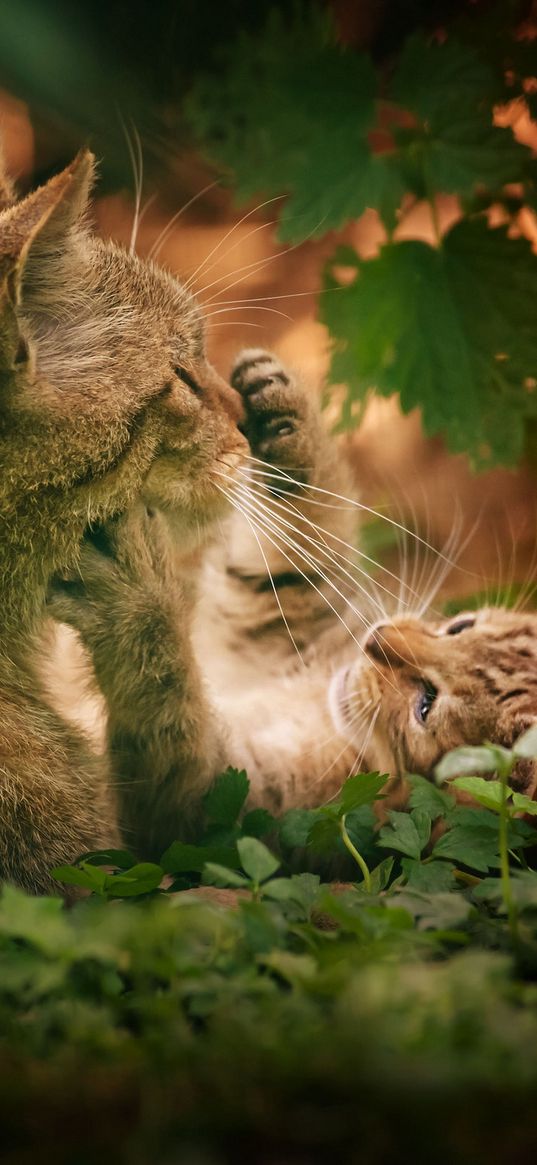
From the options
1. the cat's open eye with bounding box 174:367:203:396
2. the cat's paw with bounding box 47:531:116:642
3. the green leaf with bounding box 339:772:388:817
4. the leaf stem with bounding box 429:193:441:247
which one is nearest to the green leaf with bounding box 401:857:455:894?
the green leaf with bounding box 339:772:388:817

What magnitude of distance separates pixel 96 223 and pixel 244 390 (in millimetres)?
415

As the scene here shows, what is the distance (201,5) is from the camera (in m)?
1.46

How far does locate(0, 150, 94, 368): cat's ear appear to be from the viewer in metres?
1.10

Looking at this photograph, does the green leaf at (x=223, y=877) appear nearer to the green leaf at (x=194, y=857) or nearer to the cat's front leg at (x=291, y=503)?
the green leaf at (x=194, y=857)

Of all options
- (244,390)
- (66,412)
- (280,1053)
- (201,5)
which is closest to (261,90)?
(201,5)

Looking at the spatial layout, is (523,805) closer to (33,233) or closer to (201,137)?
(33,233)

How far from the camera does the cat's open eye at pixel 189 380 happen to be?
141cm

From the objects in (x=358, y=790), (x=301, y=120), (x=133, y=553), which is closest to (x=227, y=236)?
(x=301, y=120)

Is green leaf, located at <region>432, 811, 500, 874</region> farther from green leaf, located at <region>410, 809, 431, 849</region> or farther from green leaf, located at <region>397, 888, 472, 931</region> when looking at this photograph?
green leaf, located at <region>397, 888, 472, 931</region>

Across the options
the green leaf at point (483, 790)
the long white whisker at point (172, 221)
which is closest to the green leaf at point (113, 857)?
A: the green leaf at point (483, 790)

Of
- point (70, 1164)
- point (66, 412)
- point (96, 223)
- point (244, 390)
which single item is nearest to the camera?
point (70, 1164)

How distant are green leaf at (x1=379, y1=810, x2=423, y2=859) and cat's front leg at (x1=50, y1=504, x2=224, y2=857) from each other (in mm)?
413

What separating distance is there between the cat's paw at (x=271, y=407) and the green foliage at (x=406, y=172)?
17 centimetres

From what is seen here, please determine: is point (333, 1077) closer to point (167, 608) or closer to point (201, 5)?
point (167, 608)
